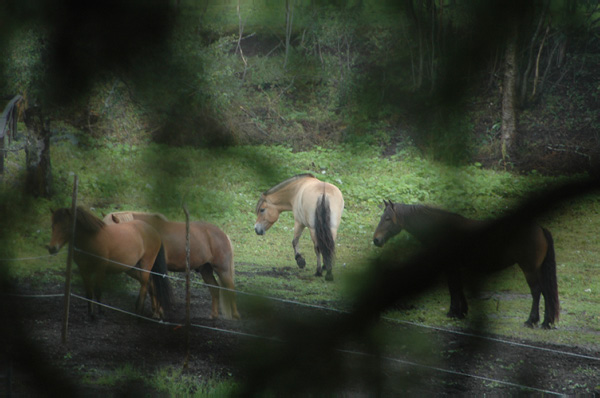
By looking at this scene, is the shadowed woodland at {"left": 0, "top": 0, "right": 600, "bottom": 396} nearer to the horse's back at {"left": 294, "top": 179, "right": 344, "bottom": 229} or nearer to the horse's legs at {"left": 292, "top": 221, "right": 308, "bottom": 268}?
the horse's back at {"left": 294, "top": 179, "right": 344, "bottom": 229}

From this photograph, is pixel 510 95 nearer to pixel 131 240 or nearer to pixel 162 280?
pixel 131 240

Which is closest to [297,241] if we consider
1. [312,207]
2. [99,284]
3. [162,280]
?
[312,207]

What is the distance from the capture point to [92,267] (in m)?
1.30

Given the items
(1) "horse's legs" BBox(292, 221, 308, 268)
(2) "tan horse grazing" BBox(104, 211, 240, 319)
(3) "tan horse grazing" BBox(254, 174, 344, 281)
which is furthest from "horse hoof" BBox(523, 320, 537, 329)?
(2) "tan horse grazing" BBox(104, 211, 240, 319)

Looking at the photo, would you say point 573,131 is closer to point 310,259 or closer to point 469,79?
point 469,79

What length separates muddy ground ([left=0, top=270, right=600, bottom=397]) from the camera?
57 centimetres

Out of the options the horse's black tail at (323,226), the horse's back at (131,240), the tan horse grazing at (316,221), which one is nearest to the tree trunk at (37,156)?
the horse's back at (131,240)

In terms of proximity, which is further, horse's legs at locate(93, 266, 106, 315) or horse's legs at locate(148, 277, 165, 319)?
horse's legs at locate(148, 277, 165, 319)

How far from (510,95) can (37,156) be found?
73 cm

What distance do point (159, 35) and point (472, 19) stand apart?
0.23m

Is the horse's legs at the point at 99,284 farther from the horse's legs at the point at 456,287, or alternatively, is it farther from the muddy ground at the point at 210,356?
the horse's legs at the point at 456,287

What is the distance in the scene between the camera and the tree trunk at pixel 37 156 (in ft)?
2.22

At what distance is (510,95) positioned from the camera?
0.48m

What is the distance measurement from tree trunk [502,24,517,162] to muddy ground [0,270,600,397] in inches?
7.8
